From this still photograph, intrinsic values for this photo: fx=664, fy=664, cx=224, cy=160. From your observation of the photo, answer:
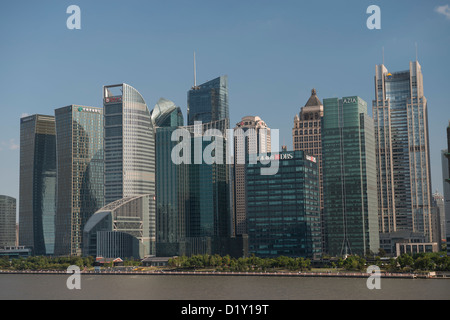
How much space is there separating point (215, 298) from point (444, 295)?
50348 millimetres

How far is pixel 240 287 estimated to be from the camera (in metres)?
174
